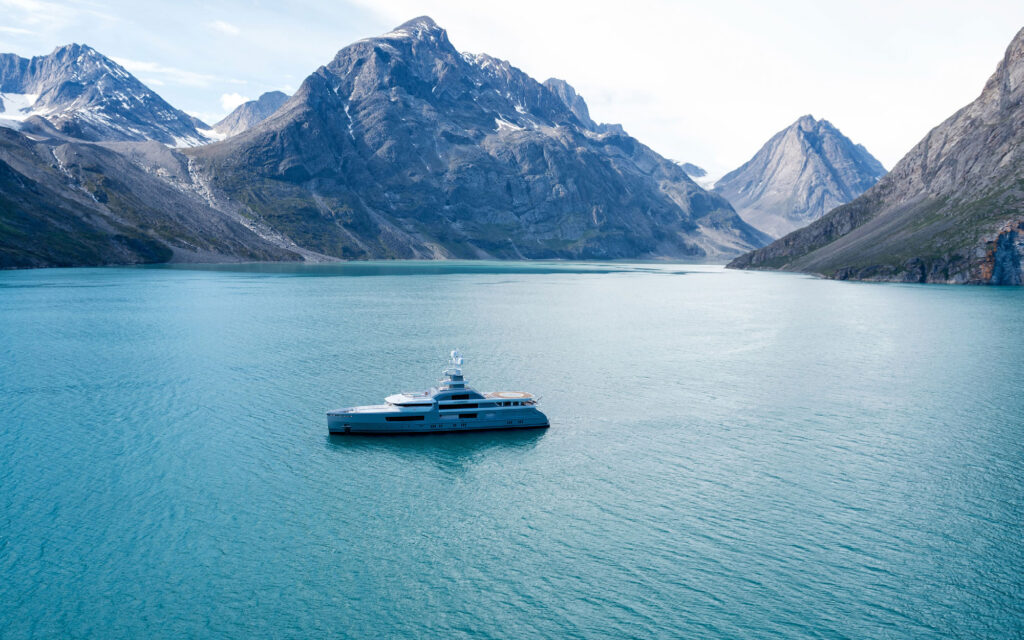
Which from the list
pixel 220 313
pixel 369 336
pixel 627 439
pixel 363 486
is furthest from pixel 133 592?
pixel 220 313

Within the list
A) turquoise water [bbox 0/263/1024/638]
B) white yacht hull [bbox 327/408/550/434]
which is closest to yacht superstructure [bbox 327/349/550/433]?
white yacht hull [bbox 327/408/550/434]

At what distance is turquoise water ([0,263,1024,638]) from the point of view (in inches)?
1353

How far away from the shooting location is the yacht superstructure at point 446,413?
209 ft

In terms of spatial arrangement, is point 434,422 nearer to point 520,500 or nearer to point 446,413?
point 446,413

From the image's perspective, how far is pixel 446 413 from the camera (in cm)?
6538

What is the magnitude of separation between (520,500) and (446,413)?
18.5 metres

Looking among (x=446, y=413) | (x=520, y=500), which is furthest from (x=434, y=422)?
(x=520, y=500)

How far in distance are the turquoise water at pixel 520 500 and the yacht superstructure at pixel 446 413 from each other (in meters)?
1.75

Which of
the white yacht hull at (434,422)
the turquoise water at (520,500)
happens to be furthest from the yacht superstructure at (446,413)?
the turquoise water at (520,500)

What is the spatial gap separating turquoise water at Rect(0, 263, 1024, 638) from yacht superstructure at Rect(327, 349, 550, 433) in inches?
68.9

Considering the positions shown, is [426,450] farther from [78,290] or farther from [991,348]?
[78,290]

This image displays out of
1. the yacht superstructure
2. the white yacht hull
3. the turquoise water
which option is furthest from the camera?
the yacht superstructure

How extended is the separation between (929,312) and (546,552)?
160m

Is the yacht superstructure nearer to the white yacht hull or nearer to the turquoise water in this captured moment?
the white yacht hull
